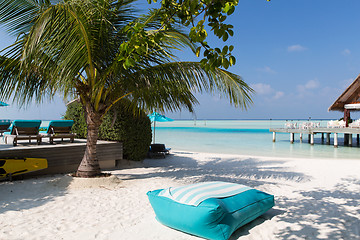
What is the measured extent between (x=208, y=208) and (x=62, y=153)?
5.28 meters

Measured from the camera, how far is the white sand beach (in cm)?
354

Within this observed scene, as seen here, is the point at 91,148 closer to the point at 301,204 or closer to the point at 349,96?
the point at 301,204

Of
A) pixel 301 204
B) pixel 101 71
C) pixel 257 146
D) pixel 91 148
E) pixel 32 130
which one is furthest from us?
pixel 257 146

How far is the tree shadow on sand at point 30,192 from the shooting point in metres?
4.61

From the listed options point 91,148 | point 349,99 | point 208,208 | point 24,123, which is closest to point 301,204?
point 208,208

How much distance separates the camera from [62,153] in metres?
7.26

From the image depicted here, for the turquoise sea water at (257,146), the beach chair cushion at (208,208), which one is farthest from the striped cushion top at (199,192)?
the turquoise sea water at (257,146)

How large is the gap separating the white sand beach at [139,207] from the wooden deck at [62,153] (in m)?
0.56

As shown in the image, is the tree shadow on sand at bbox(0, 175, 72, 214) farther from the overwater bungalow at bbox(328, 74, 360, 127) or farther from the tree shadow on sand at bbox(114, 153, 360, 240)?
the overwater bungalow at bbox(328, 74, 360, 127)

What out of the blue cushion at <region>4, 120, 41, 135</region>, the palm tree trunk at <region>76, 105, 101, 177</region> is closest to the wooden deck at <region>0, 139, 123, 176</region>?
the blue cushion at <region>4, 120, 41, 135</region>

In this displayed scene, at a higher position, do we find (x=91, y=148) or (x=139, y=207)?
(x=91, y=148)

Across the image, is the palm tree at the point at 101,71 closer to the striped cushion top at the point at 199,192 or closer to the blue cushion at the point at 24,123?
the blue cushion at the point at 24,123

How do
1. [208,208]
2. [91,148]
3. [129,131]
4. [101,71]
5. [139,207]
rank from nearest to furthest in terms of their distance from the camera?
1. [208,208]
2. [139,207]
3. [101,71]
4. [91,148]
5. [129,131]

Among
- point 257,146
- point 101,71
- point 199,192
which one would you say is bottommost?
point 257,146
